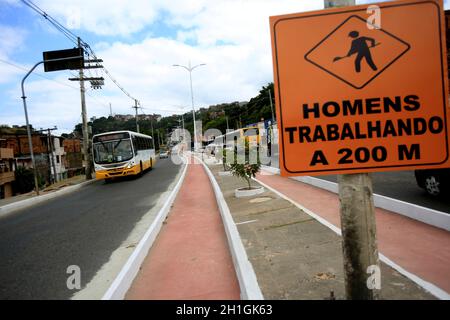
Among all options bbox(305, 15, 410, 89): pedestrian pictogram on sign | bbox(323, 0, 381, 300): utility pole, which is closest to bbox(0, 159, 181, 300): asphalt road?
bbox(323, 0, 381, 300): utility pole

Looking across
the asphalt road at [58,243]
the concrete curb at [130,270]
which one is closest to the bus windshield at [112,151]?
the asphalt road at [58,243]

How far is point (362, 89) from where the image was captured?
2365 mm

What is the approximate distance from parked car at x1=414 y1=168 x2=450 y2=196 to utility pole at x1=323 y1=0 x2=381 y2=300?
638cm

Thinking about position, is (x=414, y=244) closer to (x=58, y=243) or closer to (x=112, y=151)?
(x=58, y=243)

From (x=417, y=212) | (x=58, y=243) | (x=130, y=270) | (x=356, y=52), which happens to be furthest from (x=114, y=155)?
(x=356, y=52)

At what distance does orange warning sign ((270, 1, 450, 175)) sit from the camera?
2316 millimetres

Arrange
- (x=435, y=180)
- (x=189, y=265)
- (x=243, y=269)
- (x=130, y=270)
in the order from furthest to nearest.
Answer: (x=435, y=180), (x=189, y=265), (x=130, y=270), (x=243, y=269)

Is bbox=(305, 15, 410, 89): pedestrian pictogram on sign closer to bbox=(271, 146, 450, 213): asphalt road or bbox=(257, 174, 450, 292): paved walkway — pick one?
bbox=(257, 174, 450, 292): paved walkway

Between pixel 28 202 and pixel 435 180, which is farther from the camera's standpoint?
pixel 28 202

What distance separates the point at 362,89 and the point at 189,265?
4.23 meters

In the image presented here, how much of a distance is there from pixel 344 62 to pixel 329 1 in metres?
0.50

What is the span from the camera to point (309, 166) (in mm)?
2424
